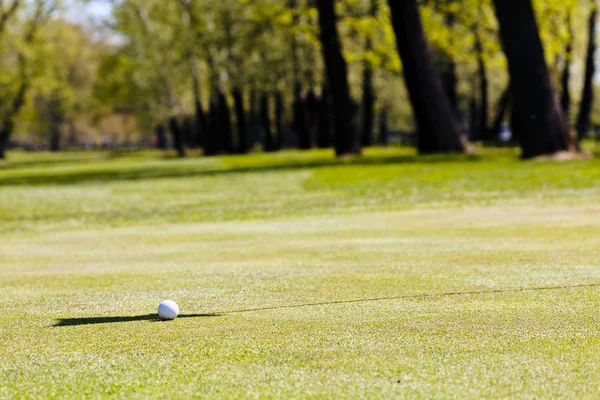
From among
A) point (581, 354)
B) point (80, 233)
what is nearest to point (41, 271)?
point (80, 233)

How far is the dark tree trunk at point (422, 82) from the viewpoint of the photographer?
115 ft

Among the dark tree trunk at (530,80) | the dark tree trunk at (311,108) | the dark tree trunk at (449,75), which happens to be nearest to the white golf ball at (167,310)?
the dark tree trunk at (530,80)

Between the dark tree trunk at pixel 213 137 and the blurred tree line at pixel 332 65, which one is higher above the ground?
the blurred tree line at pixel 332 65

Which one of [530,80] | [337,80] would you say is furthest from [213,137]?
[530,80]

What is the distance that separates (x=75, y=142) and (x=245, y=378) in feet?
479

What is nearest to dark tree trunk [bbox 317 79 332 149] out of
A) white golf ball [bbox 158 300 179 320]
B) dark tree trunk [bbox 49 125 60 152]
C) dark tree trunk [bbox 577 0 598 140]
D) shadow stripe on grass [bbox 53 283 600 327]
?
dark tree trunk [bbox 577 0 598 140]

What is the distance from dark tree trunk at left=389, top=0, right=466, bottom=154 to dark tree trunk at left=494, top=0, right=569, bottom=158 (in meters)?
5.28

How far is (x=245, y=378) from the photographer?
600 cm

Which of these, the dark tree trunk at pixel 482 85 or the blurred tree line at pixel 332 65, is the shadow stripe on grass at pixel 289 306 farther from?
the dark tree trunk at pixel 482 85

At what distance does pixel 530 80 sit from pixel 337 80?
11826mm

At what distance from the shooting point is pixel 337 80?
Result: 40906 mm

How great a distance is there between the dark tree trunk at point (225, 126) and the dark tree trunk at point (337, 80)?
24.4m

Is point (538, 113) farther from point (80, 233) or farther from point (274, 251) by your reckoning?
point (274, 251)

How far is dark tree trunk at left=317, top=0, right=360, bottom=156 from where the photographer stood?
40344 millimetres
